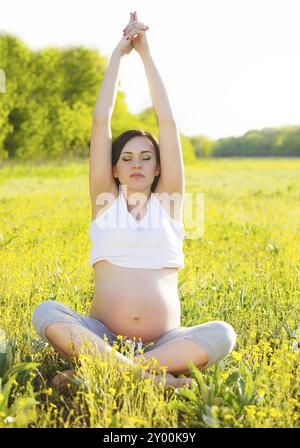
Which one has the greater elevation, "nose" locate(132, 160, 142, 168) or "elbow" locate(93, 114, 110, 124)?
"elbow" locate(93, 114, 110, 124)

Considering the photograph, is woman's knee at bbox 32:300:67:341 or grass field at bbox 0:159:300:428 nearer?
grass field at bbox 0:159:300:428

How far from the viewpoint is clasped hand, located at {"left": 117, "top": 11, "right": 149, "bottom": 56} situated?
388cm

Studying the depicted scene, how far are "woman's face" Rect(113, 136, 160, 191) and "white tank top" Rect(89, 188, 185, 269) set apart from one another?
18cm

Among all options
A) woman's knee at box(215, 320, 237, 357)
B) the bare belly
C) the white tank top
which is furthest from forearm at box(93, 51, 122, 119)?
woman's knee at box(215, 320, 237, 357)

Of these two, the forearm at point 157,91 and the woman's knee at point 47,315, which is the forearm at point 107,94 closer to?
the forearm at point 157,91

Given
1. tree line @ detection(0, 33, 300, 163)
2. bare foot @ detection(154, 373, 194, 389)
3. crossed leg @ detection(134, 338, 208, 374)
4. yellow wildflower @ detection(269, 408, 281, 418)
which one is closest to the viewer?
yellow wildflower @ detection(269, 408, 281, 418)

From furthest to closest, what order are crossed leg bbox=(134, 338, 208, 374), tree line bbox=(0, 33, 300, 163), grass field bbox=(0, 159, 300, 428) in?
tree line bbox=(0, 33, 300, 163)
crossed leg bbox=(134, 338, 208, 374)
grass field bbox=(0, 159, 300, 428)

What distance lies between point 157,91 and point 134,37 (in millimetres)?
399

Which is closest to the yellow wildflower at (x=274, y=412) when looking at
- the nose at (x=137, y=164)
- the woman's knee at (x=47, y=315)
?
the woman's knee at (x=47, y=315)

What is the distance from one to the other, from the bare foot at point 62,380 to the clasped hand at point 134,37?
1916 mm

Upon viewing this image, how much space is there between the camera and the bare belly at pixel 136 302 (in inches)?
140

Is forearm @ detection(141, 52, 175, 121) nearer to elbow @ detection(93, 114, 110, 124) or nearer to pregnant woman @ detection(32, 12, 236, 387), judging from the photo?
pregnant woman @ detection(32, 12, 236, 387)

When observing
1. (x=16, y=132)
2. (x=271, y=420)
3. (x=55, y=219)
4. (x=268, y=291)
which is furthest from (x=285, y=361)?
(x=16, y=132)

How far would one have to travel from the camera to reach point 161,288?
11.8ft
